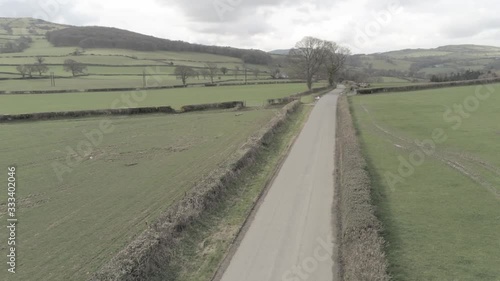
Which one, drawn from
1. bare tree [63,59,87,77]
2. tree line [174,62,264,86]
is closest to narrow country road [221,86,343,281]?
tree line [174,62,264,86]

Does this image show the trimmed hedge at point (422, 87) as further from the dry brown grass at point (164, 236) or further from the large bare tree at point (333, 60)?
the dry brown grass at point (164, 236)

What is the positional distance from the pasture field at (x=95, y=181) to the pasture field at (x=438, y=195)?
10457mm

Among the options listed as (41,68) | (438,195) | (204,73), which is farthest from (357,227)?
(41,68)

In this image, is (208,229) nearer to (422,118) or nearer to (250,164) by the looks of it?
(250,164)

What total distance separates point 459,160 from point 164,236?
64.9 ft

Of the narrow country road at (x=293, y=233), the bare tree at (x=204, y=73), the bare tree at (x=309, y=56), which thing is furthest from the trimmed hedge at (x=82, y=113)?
the bare tree at (x=204, y=73)

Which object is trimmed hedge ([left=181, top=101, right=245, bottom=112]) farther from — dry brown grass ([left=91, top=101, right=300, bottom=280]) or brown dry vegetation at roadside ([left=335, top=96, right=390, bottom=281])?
brown dry vegetation at roadside ([left=335, top=96, right=390, bottom=281])

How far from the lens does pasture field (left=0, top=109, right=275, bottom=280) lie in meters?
12.7

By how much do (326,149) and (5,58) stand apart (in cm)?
14692

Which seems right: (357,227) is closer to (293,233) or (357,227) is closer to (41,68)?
(293,233)

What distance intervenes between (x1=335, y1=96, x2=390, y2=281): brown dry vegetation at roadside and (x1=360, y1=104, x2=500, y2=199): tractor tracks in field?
5.93 meters

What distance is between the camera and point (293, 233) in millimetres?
13977

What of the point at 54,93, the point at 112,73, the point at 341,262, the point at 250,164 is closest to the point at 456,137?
the point at 250,164

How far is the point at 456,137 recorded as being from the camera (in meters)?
29.1
